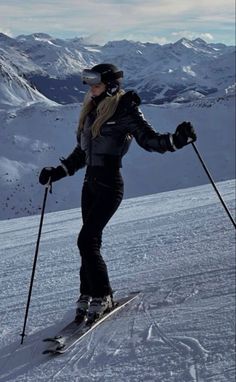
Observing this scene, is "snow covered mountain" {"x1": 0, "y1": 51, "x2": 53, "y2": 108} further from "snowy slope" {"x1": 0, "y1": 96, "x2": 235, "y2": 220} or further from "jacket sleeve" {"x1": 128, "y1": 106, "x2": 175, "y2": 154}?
"jacket sleeve" {"x1": 128, "y1": 106, "x2": 175, "y2": 154}

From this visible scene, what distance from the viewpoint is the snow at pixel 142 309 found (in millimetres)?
3787

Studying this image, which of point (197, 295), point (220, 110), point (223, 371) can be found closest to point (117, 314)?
point (197, 295)

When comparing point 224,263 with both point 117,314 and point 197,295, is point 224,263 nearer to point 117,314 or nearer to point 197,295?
point 197,295

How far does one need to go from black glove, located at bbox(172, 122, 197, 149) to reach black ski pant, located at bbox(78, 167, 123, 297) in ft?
1.92

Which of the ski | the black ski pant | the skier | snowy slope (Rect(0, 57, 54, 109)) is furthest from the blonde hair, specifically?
snowy slope (Rect(0, 57, 54, 109))

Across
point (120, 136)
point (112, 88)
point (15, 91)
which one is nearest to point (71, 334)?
point (120, 136)

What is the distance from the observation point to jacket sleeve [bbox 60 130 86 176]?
4938 millimetres

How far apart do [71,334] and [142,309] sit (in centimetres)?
70

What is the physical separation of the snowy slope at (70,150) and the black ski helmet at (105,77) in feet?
65.0

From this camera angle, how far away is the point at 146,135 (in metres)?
4.38

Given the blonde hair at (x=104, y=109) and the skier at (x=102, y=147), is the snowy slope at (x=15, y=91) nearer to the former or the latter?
the skier at (x=102, y=147)

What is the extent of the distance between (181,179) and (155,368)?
78.0ft

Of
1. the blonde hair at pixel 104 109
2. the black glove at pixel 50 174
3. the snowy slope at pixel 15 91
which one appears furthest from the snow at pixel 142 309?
the snowy slope at pixel 15 91

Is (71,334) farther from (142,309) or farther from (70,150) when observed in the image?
(70,150)
